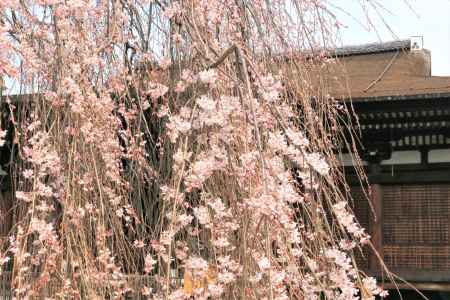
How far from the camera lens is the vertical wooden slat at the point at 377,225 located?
5.65 m

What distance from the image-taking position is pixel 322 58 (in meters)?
2.93

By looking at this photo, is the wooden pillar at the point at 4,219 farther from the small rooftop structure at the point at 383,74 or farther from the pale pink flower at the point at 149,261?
the small rooftop structure at the point at 383,74

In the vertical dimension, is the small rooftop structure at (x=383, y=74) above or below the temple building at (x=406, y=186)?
above

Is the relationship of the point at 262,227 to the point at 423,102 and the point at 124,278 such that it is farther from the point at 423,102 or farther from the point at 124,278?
the point at 423,102

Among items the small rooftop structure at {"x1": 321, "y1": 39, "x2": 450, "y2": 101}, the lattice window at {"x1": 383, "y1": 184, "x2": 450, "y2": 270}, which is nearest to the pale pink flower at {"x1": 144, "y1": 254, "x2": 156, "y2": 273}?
the small rooftop structure at {"x1": 321, "y1": 39, "x2": 450, "y2": 101}

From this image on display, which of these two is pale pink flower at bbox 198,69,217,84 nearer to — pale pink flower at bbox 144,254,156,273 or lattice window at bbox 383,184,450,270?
pale pink flower at bbox 144,254,156,273

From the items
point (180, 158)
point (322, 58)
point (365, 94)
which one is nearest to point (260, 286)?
point (180, 158)

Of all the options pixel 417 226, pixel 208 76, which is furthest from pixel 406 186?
pixel 208 76

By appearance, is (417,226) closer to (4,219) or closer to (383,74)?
(383,74)

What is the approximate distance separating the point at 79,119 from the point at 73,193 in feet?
→ 0.96

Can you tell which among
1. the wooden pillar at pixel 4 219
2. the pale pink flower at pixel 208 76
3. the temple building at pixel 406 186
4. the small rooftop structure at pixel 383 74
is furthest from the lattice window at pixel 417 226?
the pale pink flower at pixel 208 76

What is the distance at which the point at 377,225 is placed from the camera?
5.69 metres

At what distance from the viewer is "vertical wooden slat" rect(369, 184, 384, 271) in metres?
5.65

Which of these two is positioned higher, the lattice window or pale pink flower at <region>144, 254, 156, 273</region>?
pale pink flower at <region>144, 254, 156, 273</region>
